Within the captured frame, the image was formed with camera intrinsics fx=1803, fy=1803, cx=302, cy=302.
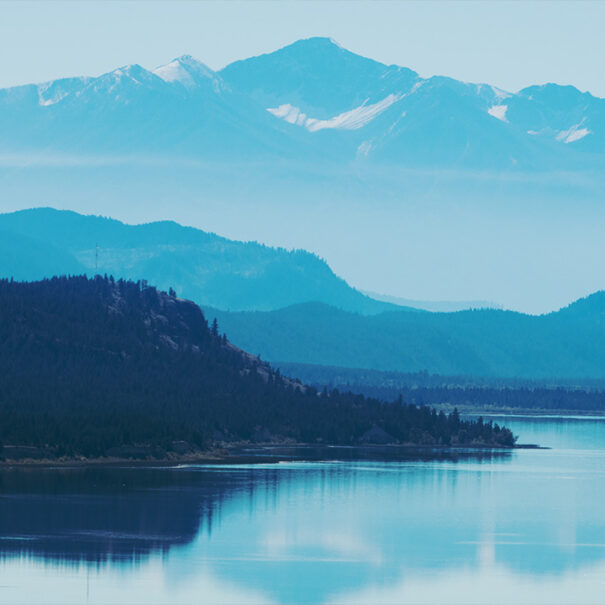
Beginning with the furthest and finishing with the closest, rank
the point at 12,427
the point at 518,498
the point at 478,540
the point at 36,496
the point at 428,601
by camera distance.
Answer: the point at 12,427 → the point at 518,498 → the point at 36,496 → the point at 478,540 → the point at 428,601

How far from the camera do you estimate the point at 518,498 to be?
165750 millimetres

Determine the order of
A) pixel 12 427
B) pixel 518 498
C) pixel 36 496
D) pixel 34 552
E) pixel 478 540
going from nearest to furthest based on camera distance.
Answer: pixel 34 552 < pixel 478 540 < pixel 36 496 < pixel 518 498 < pixel 12 427

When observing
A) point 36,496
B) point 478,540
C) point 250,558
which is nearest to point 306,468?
point 36,496

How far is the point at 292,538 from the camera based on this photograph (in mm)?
127688

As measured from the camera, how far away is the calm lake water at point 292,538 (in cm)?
10250

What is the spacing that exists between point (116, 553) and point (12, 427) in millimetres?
76029

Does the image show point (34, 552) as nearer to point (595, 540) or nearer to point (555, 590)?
point (555, 590)

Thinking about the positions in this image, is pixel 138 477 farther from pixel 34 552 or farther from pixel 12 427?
pixel 34 552

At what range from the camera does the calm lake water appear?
Result: 336ft

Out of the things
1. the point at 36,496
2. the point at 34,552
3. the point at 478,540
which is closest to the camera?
the point at 34,552

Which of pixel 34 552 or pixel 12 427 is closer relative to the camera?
pixel 34 552

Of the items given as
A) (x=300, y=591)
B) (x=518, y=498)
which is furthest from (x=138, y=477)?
(x=300, y=591)

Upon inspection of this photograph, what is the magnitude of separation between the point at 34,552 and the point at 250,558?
13.8m

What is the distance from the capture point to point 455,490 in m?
173
